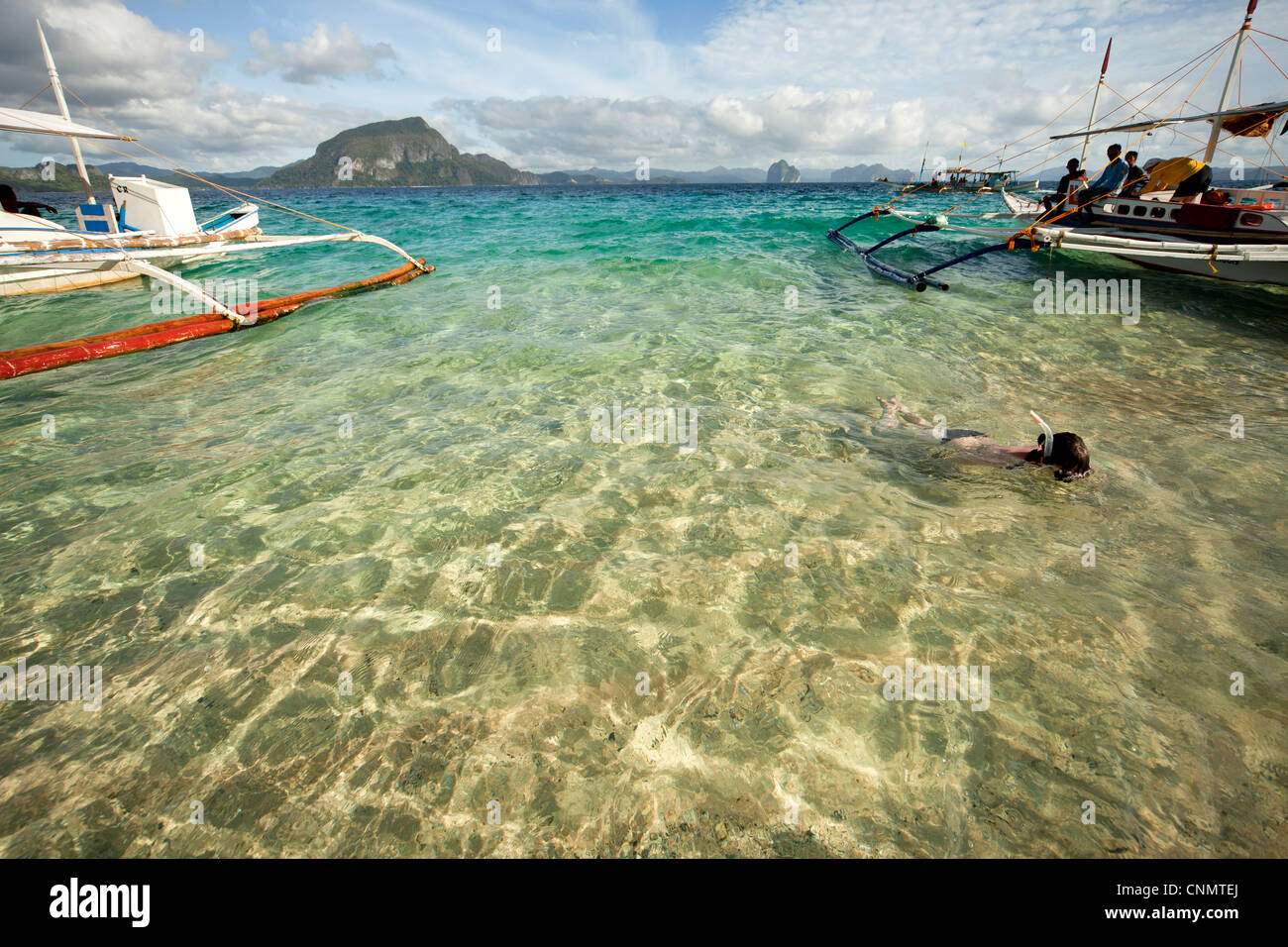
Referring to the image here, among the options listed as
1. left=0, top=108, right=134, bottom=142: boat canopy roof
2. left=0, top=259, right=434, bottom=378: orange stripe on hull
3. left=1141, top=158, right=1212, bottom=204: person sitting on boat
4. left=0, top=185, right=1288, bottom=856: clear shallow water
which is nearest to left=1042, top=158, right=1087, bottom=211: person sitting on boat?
left=1141, top=158, right=1212, bottom=204: person sitting on boat

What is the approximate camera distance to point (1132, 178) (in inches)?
718

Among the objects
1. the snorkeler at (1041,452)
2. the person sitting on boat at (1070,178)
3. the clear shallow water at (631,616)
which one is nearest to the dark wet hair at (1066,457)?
the snorkeler at (1041,452)

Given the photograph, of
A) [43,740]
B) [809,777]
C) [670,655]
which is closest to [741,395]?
[670,655]

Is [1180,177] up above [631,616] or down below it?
above

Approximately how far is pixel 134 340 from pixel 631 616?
512 inches

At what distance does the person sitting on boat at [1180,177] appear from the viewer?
52.7 feet

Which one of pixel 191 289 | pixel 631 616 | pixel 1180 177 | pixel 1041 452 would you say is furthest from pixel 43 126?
pixel 1180 177

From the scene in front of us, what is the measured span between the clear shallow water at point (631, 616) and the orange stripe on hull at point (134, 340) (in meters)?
0.80

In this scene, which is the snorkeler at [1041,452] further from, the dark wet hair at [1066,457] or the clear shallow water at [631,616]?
the clear shallow water at [631,616]

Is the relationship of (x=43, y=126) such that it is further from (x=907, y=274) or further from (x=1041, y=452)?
(x=907, y=274)

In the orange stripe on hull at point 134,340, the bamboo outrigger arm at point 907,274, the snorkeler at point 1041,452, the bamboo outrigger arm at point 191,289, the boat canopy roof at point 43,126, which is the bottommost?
the snorkeler at point 1041,452
